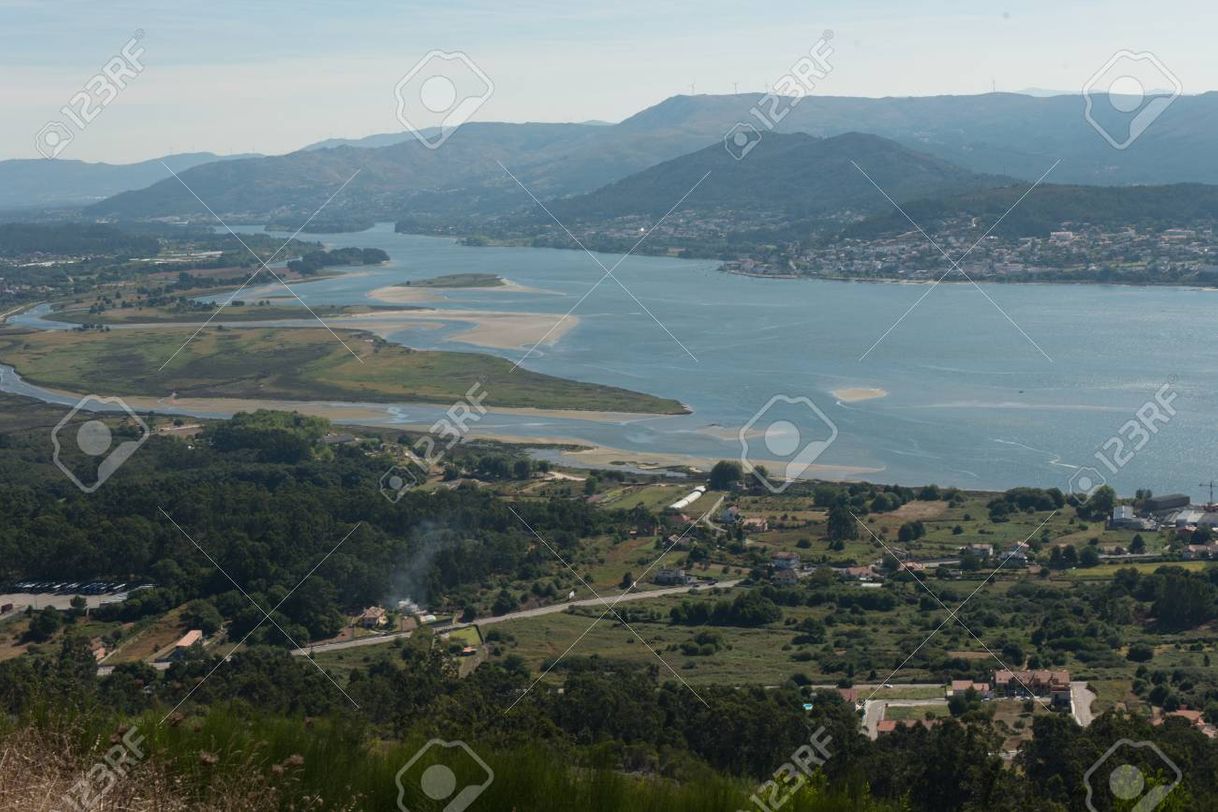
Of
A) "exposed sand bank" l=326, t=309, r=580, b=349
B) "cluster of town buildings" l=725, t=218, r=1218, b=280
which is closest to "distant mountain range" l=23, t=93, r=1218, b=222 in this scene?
"cluster of town buildings" l=725, t=218, r=1218, b=280

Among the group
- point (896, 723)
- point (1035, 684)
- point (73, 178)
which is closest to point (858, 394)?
point (1035, 684)

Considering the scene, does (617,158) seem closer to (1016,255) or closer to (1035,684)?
(1016,255)

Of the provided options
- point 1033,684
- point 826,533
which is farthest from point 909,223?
point 1033,684

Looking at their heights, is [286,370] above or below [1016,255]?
below

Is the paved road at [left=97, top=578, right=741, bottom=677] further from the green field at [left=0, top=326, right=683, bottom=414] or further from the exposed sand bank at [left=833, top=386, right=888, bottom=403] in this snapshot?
the exposed sand bank at [left=833, top=386, right=888, bottom=403]

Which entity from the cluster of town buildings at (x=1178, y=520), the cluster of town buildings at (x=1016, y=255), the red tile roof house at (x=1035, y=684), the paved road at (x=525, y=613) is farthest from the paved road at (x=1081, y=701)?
the cluster of town buildings at (x=1016, y=255)

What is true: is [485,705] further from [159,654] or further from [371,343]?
[371,343]
